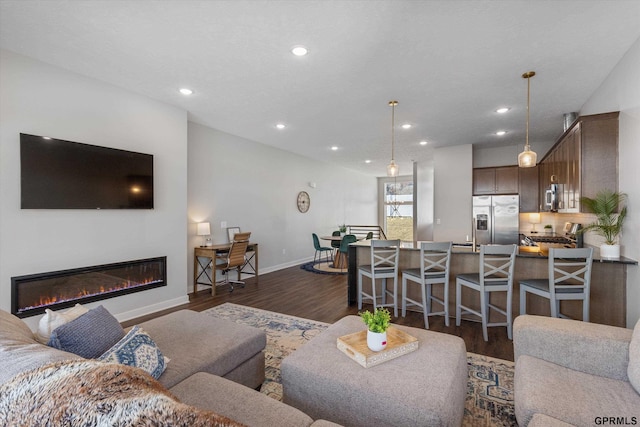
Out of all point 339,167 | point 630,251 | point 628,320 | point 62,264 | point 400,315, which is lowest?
point 400,315

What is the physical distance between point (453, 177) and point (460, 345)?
5353 mm

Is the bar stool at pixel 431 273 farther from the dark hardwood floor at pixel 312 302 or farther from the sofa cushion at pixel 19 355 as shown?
the sofa cushion at pixel 19 355

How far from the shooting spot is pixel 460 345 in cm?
202

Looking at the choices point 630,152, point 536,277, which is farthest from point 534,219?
point 630,152

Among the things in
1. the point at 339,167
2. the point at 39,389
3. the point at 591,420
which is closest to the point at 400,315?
the point at 591,420

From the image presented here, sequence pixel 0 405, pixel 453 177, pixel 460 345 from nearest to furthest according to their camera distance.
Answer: pixel 0 405 < pixel 460 345 < pixel 453 177

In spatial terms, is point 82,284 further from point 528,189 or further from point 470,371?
point 528,189

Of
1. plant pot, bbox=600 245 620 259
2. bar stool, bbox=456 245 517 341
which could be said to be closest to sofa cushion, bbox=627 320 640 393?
bar stool, bbox=456 245 517 341

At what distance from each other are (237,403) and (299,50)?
278cm

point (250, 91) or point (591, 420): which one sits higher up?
point (250, 91)

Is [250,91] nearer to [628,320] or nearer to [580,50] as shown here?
[580,50]

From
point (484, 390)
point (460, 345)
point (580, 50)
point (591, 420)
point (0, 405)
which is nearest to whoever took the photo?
point (0, 405)

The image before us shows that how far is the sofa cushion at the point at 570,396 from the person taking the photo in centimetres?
134

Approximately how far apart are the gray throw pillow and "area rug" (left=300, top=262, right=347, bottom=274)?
528 centimetres
